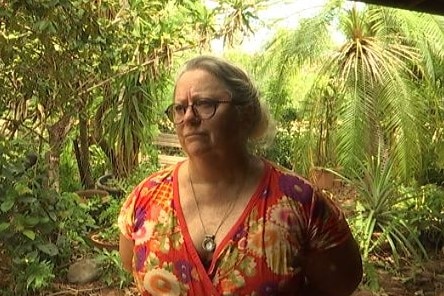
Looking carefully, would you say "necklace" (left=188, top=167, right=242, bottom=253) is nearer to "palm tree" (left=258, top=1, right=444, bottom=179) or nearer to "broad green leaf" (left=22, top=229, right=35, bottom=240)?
"broad green leaf" (left=22, top=229, right=35, bottom=240)

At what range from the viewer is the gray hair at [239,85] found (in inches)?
44.9

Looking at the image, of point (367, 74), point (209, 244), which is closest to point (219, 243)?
point (209, 244)

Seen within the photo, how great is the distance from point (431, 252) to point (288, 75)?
4.80 feet

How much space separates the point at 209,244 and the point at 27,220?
2.20 m

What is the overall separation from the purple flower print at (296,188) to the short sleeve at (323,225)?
14mm

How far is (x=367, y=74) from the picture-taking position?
408 centimetres

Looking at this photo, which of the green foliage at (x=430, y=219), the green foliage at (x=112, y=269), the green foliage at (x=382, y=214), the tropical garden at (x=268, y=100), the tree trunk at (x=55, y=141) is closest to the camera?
the tropical garden at (x=268, y=100)

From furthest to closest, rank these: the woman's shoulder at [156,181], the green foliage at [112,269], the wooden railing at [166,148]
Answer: the wooden railing at [166,148] < the green foliage at [112,269] < the woman's shoulder at [156,181]

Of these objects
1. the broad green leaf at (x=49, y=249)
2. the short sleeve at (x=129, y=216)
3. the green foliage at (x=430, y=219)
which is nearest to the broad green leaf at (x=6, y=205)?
the broad green leaf at (x=49, y=249)

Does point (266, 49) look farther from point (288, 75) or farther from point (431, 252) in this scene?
point (431, 252)

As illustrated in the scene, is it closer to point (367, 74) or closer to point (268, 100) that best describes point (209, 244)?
point (268, 100)

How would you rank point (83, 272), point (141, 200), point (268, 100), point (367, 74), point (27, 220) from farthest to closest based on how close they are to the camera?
point (367, 74)
point (268, 100)
point (83, 272)
point (27, 220)
point (141, 200)

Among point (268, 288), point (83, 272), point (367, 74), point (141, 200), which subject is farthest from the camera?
point (367, 74)

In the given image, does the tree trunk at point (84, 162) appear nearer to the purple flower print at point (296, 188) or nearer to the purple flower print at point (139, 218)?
the purple flower print at point (139, 218)
